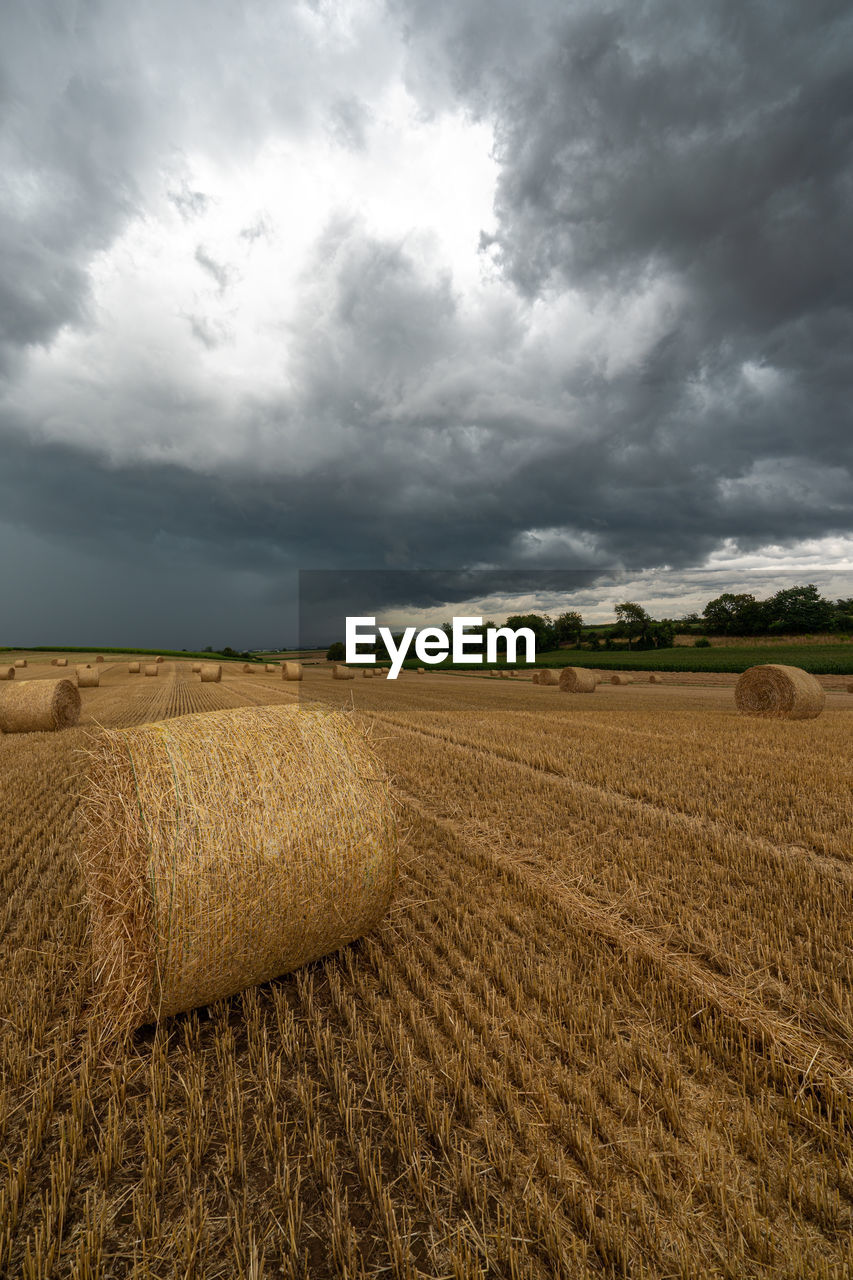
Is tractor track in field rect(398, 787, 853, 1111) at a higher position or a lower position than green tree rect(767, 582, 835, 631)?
lower

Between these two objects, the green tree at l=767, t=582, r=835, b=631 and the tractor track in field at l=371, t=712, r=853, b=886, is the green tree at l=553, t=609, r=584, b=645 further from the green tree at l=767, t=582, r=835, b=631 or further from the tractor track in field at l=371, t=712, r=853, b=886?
the tractor track in field at l=371, t=712, r=853, b=886

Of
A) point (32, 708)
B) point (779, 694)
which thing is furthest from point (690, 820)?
point (32, 708)

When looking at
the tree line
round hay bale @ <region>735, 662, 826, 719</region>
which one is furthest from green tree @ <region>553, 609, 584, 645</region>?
round hay bale @ <region>735, 662, 826, 719</region>

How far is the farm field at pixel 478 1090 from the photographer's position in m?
1.97

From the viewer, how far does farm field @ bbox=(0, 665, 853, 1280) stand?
1973 mm

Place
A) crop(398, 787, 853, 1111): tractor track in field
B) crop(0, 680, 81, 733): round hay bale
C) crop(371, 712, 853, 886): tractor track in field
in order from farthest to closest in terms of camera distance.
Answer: crop(0, 680, 81, 733): round hay bale, crop(371, 712, 853, 886): tractor track in field, crop(398, 787, 853, 1111): tractor track in field

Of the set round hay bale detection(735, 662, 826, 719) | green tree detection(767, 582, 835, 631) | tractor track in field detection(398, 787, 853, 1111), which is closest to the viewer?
tractor track in field detection(398, 787, 853, 1111)

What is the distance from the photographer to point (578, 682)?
26.7 m

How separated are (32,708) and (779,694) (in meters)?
19.6

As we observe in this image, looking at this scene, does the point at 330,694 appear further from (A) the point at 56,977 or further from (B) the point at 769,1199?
(B) the point at 769,1199

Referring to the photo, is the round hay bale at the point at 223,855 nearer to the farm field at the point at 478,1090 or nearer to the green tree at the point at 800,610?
the farm field at the point at 478,1090

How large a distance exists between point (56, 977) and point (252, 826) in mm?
1648

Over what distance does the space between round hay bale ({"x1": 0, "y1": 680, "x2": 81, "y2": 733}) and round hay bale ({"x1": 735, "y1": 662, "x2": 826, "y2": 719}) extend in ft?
61.7

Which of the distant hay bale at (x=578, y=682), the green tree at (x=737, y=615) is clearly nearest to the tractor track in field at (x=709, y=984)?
the distant hay bale at (x=578, y=682)
